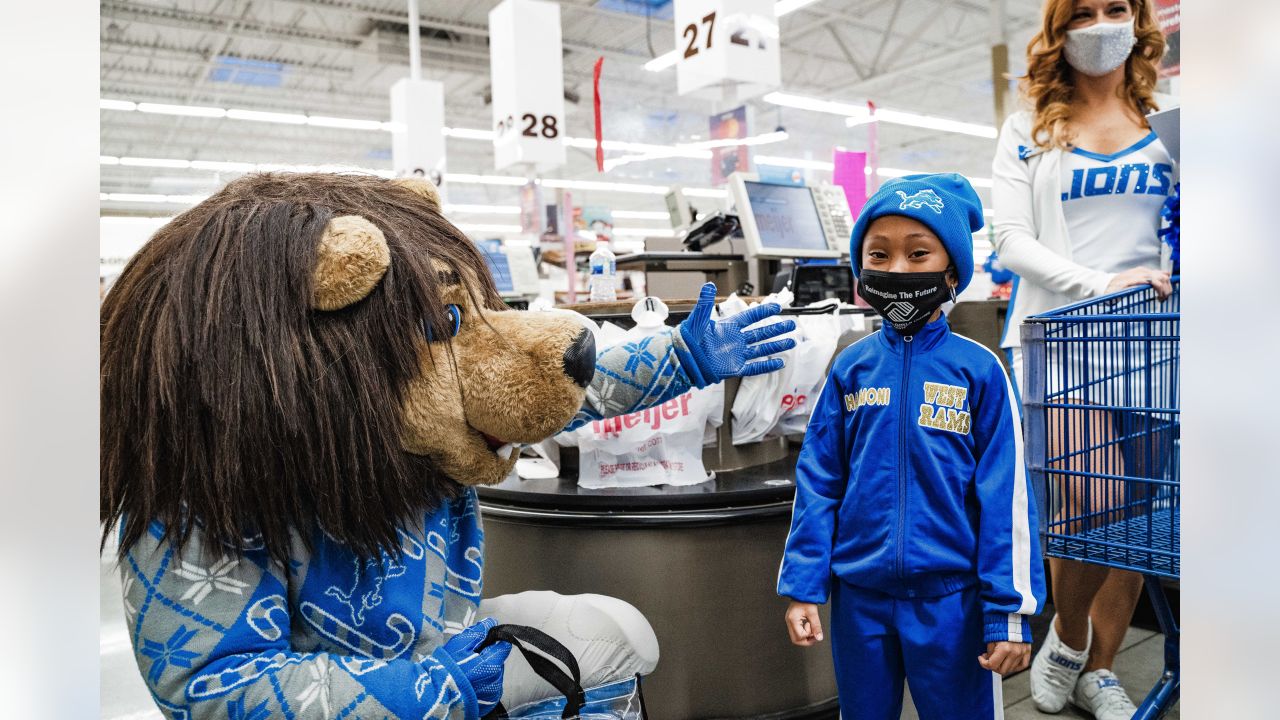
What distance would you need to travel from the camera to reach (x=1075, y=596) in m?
2.26

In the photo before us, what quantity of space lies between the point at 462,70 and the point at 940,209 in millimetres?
13053

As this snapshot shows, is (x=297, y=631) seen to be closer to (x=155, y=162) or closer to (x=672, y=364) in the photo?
(x=672, y=364)

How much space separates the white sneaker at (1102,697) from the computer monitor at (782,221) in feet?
5.55

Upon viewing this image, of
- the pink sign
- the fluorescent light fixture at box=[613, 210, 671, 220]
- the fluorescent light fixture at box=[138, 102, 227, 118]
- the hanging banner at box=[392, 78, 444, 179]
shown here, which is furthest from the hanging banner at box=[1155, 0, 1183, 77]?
the fluorescent light fixture at box=[613, 210, 671, 220]

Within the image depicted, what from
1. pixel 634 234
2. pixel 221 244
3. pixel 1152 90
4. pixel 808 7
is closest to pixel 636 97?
pixel 808 7

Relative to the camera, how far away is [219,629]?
1000 millimetres

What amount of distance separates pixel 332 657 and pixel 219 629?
0.13m

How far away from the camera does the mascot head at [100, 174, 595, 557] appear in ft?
3.37

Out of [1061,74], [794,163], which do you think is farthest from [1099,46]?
[794,163]

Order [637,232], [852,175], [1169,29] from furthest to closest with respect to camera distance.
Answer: [637,232] < [852,175] < [1169,29]

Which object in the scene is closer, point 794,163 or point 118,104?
point 118,104

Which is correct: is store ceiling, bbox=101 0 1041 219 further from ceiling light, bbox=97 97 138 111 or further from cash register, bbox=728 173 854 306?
cash register, bbox=728 173 854 306

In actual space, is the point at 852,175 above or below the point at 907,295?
above
